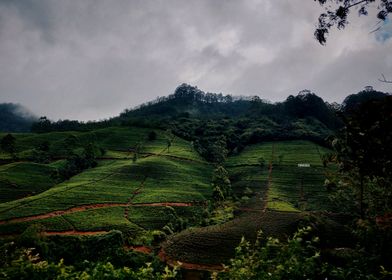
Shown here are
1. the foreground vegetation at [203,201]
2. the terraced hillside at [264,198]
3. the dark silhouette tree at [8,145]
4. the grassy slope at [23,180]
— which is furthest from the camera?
the dark silhouette tree at [8,145]

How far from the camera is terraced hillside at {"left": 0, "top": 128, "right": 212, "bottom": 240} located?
45125 mm

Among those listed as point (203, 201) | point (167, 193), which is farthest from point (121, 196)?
point (203, 201)

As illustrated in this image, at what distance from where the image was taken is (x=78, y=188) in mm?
57844

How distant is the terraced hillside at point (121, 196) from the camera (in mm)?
45125

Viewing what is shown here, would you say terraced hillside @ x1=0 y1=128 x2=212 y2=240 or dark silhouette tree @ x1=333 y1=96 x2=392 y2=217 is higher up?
dark silhouette tree @ x1=333 y1=96 x2=392 y2=217

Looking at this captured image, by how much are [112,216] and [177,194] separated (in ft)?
45.9

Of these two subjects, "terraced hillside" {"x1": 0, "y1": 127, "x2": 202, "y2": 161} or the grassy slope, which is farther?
"terraced hillside" {"x1": 0, "y1": 127, "x2": 202, "y2": 161}

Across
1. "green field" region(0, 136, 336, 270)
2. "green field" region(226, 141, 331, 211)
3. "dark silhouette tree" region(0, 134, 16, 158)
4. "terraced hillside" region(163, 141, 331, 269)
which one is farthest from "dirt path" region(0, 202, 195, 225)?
"dark silhouette tree" region(0, 134, 16, 158)

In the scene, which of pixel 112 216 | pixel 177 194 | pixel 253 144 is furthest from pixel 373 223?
pixel 253 144

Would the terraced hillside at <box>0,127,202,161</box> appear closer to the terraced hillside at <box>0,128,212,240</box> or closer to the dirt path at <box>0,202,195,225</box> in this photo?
the terraced hillside at <box>0,128,212,240</box>

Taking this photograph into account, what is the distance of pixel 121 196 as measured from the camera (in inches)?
2253

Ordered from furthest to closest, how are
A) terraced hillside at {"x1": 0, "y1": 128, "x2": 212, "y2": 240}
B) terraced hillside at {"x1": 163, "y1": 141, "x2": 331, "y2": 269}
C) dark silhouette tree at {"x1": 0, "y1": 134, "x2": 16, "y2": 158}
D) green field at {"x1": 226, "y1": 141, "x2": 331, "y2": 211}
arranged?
1. dark silhouette tree at {"x1": 0, "y1": 134, "x2": 16, "y2": 158}
2. green field at {"x1": 226, "y1": 141, "x2": 331, "y2": 211}
3. terraced hillside at {"x1": 0, "y1": 128, "x2": 212, "y2": 240}
4. terraced hillside at {"x1": 163, "y1": 141, "x2": 331, "y2": 269}

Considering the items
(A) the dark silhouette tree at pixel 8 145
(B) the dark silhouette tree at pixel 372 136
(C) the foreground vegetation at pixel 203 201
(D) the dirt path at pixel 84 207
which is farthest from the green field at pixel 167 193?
(B) the dark silhouette tree at pixel 372 136

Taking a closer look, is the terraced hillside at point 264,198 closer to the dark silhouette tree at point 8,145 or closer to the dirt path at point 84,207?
the dirt path at point 84,207
